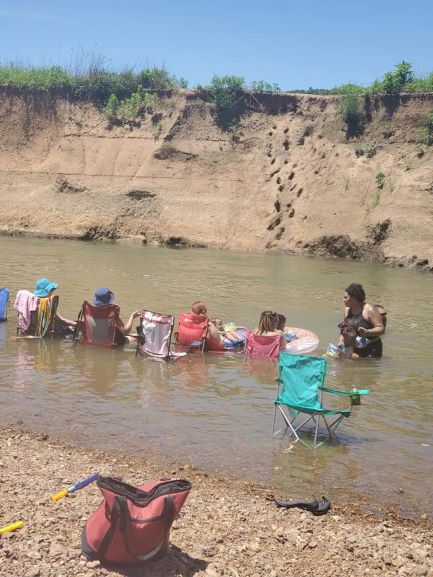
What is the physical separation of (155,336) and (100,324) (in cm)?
91

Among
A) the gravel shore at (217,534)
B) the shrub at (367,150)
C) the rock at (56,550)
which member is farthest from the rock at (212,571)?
the shrub at (367,150)

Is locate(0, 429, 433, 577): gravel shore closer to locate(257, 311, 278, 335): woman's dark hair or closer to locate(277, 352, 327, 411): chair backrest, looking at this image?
locate(277, 352, 327, 411): chair backrest

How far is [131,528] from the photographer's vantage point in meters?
4.06

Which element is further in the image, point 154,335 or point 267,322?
point 267,322

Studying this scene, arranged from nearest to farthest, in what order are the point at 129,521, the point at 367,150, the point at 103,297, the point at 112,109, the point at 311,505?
the point at 129,521, the point at 311,505, the point at 103,297, the point at 367,150, the point at 112,109

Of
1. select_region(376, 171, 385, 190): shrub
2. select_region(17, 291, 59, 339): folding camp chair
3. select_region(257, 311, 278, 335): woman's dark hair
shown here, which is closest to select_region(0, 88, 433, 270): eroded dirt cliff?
select_region(376, 171, 385, 190): shrub

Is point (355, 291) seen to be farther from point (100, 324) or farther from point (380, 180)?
point (380, 180)

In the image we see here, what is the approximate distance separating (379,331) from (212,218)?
20715mm

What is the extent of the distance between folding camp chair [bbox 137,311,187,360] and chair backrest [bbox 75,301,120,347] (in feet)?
1.66

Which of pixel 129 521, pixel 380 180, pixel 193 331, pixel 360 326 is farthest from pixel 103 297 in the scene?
pixel 380 180

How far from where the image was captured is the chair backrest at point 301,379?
6.78 metres

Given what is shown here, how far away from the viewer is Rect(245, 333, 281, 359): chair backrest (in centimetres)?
1008

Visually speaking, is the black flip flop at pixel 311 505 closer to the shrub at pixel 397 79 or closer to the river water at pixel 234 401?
the river water at pixel 234 401

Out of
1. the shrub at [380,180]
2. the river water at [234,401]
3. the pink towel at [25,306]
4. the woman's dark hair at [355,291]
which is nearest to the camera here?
the river water at [234,401]
